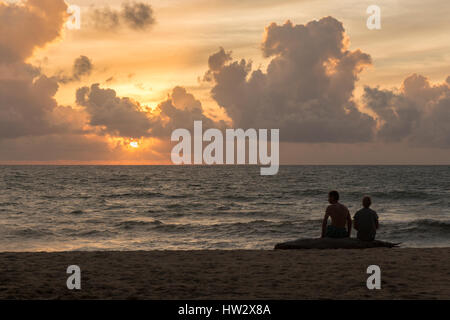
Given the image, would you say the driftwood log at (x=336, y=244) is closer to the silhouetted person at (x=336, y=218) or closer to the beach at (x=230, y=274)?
the silhouetted person at (x=336, y=218)

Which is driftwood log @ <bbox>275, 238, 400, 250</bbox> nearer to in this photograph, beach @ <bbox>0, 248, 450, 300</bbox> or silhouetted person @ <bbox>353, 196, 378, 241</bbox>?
silhouetted person @ <bbox>353, 196, 378, 241</bbox>

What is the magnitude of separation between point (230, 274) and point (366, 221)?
17.4 ft

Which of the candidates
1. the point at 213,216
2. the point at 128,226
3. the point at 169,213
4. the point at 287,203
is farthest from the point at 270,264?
the point at 287,203

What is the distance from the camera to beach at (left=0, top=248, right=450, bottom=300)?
8.68 metres

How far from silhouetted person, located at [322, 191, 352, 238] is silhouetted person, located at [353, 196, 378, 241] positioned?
0.36 meters

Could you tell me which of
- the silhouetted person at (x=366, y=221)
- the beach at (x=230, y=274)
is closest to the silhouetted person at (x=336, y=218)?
the silhouetted person at (x=366, y=221)

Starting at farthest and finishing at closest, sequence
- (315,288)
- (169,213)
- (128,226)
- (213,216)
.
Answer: (169,213)
(213,216)
(128,226)
(315,288)

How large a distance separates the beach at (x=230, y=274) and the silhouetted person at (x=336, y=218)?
26.7 inches

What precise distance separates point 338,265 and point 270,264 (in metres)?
1.59

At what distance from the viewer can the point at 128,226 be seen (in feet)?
95.5

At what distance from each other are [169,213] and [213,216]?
13.9 feet

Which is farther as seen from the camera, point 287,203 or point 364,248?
point 287,203
